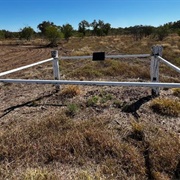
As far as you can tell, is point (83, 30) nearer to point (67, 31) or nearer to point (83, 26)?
point (83, 26)

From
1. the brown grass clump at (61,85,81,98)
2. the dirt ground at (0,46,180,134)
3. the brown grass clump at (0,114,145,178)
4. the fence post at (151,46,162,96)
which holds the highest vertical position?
the fence post at (151,46,162,96)

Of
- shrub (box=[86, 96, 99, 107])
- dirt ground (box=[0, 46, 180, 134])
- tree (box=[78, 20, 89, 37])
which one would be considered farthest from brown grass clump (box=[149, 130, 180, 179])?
tree (box=[78, 20, 89, 37])

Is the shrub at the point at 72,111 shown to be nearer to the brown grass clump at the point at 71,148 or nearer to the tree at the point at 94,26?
the brown grass clump at the point at 71,148

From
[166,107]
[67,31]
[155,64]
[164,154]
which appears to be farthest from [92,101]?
[67,31]

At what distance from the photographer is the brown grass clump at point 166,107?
3793 millimetres

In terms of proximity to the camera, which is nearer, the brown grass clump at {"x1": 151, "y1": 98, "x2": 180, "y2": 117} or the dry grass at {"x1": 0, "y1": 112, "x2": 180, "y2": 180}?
the dry grass at {"x1": 0, "y1": 112, "x2": 180, "y2": 180}

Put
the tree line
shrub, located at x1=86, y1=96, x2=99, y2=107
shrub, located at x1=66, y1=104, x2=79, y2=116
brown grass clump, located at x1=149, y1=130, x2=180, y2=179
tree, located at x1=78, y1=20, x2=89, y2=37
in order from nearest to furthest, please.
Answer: brown grass clump, located at x1=149, y1=130, x2=180, y2=179 → shrub, located at x1=66, y1=104, x2=79, y2=116 → shrub, located at x1=86, y1=96, x2=99, y2=107 → the tree line → tree, located at x1=78, y1=20, x2=89, y2=37

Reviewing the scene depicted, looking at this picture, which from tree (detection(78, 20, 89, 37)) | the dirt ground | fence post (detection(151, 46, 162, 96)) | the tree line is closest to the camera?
the dirt ground

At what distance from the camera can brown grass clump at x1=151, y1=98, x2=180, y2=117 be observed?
3793 millimetres

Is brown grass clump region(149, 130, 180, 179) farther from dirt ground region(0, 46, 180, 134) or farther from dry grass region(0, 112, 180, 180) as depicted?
dirt ground region(0, 46, 180, 134)

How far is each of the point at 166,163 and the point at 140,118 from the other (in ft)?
3.93

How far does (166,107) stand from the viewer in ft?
12.9

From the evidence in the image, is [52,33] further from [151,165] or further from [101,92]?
[151,165]

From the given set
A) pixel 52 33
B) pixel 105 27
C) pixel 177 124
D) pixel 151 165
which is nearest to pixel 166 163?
pixel 151 165
